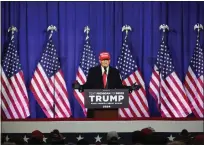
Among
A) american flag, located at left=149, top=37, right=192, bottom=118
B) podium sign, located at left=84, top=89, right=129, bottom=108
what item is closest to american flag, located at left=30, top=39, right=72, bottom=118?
american flag, located at left=149, top=37, right=192, bottom=118

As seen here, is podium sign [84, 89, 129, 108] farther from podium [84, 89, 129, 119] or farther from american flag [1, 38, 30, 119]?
american flag [1, 38, 30, 119]

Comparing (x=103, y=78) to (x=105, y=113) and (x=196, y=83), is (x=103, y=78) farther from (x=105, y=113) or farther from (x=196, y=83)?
(x=196, y=83)

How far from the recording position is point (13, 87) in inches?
332

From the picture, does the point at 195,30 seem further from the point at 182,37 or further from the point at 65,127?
the point at 65,127

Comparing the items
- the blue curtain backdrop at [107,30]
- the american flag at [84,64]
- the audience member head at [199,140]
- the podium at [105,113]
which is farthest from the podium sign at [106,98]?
the blue curtain backdrop at [107,30]

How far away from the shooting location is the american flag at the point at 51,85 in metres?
8.53

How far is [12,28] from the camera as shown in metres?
8.48

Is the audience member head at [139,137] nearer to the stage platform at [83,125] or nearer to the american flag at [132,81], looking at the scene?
the stage platform at [83,125]

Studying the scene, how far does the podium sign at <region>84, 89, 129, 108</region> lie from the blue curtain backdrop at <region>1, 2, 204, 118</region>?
267 centimetres

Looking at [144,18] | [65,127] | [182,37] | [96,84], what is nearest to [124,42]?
[144,18]

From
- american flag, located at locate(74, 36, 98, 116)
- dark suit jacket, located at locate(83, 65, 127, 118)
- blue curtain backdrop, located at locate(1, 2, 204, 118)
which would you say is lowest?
dark suit jacket, located at locate(83, 65, 127, 118)

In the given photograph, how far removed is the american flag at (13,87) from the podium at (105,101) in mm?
2722

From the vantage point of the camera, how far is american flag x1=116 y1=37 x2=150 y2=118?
858 centimetres

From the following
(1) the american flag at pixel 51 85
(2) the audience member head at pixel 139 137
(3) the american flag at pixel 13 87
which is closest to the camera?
(2) the audience member head at pixel 139 137
